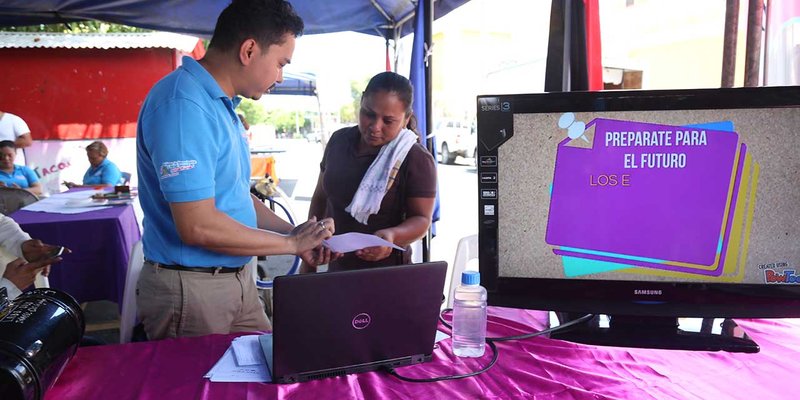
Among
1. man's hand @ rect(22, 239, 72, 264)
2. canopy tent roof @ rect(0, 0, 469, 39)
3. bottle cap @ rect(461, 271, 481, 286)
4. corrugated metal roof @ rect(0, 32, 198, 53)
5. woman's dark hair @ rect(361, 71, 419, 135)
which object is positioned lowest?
man's hand @ rect(22, 239, 72, 264)

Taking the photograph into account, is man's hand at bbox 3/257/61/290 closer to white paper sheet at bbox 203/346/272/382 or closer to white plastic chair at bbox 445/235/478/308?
white paper sheet at bbox 203/346/272/382

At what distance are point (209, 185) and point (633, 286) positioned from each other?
3.56 ft

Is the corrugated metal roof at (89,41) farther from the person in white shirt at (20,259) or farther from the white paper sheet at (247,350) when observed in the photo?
the white paper sheet at (247,350)

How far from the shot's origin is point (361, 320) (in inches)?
42.4

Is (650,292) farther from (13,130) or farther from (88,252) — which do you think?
(13,130)

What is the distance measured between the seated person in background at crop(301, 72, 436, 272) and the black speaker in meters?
1.20

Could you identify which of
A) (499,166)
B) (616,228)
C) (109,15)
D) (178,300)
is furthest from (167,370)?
(109,15)

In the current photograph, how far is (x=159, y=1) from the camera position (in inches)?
190

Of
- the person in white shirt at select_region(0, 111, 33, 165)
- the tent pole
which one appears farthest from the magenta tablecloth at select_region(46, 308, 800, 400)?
the person in white shirt at select_region(0, 111, 33, 165)

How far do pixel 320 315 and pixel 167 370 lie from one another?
38cm

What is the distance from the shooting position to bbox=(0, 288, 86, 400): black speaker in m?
0.84

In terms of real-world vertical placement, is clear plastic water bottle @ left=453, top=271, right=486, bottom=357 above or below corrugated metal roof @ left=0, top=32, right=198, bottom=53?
below

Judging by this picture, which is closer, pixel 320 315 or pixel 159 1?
pixel 320 315

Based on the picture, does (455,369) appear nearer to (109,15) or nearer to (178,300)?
(178,300)
